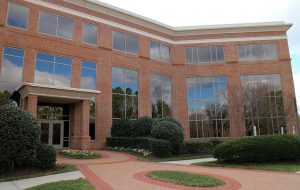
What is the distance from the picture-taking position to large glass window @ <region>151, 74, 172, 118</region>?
3159cm

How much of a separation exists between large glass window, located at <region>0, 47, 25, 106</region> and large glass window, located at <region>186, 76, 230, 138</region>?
61.1 feet

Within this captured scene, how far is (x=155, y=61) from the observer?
3253cm

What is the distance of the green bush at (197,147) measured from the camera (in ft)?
67.6

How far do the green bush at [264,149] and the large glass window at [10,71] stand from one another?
16.2 meters

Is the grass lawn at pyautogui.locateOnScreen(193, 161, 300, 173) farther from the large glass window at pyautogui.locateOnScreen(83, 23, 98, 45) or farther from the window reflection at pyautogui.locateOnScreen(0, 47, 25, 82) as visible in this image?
the large glass window at pyautogui.locateOnScreen(83, 23, 98, 45)

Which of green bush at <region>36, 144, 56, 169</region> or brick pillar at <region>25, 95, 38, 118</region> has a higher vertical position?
brick pillar at <region>25, 95, 38, 118</region>

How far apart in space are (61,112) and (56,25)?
7.73 metres

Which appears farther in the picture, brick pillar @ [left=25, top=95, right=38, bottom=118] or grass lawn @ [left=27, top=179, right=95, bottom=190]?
brick pillar @ [left=25, top=95, right=38, bottom=118]

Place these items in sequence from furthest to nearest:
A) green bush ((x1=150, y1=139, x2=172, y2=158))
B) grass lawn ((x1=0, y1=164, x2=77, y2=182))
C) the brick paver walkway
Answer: green bush ((x1=150, y1=139, x2=172, y2=158)) < grass lawn ((x1=0, y1=164, x2=77, y2=182)) < the brick paver walkway

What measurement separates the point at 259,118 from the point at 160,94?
37.2ft

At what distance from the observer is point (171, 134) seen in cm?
1936

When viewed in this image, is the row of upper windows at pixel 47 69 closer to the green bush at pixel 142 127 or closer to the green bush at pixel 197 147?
the green bush at pixel 142 127

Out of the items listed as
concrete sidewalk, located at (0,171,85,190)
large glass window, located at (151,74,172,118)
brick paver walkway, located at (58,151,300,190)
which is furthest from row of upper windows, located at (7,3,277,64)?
brick paver walkway, located at (58,151,300,190)

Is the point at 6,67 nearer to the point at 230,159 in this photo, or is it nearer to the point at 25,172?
the point at 25,172
